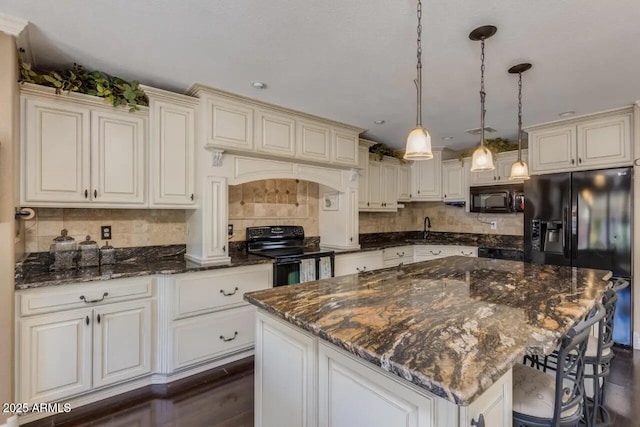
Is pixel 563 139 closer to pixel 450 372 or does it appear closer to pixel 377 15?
pixel 377 15

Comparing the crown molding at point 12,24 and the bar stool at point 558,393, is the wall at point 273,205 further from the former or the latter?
the bar stool at point 558,393

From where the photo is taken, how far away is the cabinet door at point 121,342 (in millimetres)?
2227

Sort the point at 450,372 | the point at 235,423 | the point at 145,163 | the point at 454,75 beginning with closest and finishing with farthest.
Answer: the point at 450,372, the point at 235,423, the point at 454,75, the point at 145,163

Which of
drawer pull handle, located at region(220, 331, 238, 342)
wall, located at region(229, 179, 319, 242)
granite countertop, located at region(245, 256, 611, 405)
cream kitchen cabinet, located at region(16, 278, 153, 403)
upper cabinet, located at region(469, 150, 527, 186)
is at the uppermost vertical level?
upper cabinet, located at region(469, 150, 527, 186)

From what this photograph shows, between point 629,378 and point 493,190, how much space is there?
2.45 m

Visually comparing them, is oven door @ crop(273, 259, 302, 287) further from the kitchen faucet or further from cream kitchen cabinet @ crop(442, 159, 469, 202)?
the kitchen faucet

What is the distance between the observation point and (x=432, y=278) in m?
2.14

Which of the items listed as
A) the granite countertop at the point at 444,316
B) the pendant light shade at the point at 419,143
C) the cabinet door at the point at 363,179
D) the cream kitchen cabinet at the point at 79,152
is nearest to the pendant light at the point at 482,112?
the pendant light shade at the point at 419,143

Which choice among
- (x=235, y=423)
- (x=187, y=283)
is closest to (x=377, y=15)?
(x=187, y=283)

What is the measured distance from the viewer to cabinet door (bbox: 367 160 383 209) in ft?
15.0

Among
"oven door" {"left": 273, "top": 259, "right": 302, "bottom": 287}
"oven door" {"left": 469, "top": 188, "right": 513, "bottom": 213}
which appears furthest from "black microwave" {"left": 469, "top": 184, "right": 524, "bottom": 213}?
"oven door" {"left": 273, "top": 259, "right": 302, "bottom": 287}

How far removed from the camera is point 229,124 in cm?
285

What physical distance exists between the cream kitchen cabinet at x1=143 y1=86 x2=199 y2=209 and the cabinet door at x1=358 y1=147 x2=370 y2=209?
2.22m

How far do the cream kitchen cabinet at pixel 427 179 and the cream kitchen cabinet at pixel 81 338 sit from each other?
4.04m
